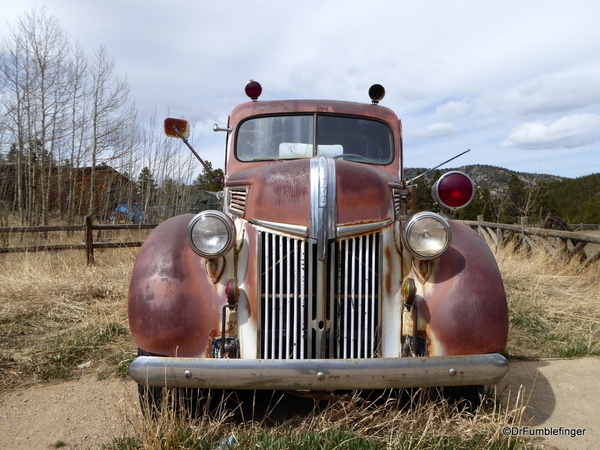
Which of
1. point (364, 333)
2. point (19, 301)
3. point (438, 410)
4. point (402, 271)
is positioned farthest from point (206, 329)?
point (19, 301)

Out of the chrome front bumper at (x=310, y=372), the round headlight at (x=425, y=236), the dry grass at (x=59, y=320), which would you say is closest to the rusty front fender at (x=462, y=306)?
the round headlight at (x=425, y=236)

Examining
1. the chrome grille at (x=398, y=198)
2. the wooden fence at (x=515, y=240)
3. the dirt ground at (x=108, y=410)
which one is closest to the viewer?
the dirt ground at (x=108, y=410)

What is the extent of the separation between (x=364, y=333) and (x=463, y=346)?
0.51 metres

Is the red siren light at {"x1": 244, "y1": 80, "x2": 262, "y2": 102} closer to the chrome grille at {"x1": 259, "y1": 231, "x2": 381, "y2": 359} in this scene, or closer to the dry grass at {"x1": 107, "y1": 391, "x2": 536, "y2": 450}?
the chrome grille at {"x1": 259, "y1": 231, "x2": 381, "y2": 359}

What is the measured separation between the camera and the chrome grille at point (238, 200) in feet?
8.73

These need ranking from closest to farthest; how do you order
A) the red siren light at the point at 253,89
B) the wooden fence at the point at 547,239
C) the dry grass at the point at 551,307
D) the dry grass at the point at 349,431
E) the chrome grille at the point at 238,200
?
the dry grass at the point at 349,431
the chrome grille at the point at 238,200
the dry grass at the point at 551,307
the red siren light at the point at 253,89
the wooden fence at the point at 547,239

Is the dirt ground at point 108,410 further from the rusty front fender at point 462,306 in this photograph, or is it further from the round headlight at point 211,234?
the round headlight at point 211,234

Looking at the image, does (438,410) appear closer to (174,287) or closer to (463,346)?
(463,346)

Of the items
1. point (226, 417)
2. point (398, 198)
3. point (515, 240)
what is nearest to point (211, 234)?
point (226, 417)

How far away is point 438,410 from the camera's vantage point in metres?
2.24

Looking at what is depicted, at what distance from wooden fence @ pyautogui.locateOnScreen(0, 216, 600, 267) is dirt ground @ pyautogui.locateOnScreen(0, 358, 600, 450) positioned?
366 centimetres

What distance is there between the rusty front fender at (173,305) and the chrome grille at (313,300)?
309 millimetres

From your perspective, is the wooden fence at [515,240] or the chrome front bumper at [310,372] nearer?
the chrome front bumper at [310,372]

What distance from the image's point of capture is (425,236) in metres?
2.31
